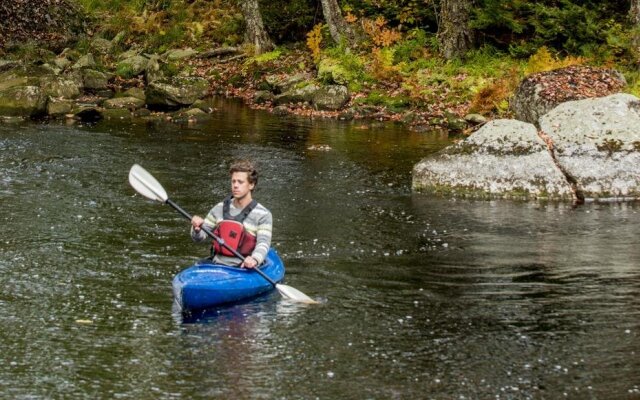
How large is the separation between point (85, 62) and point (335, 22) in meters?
8.29

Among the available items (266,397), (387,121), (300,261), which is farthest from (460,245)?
(387,121)

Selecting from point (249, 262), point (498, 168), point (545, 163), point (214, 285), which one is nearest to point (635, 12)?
point (545, 163)

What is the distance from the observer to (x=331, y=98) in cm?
2531

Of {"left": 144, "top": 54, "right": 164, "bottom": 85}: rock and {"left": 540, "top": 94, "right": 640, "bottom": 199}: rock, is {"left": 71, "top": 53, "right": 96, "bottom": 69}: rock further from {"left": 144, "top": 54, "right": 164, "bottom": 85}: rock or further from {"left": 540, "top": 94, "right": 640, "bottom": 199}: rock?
{"left": 540, "top": 94, "right": 640, "bottom": 199}: rock

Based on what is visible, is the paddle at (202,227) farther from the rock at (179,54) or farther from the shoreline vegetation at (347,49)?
the rock at (179,54)

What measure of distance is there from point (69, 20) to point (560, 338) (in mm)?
32086

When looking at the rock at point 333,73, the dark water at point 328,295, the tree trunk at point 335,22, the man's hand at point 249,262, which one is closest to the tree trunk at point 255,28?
the tree trunk at point 335,22

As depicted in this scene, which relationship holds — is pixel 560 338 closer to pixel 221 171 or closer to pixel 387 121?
pixel 221 171

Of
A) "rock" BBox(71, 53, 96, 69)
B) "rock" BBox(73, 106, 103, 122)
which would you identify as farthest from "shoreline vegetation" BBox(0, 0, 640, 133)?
"rock" BBox(73, 106, 103, 122)

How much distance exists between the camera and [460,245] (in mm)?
11938

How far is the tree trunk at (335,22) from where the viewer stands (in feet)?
94.5

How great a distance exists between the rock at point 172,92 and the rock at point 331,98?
3.22m

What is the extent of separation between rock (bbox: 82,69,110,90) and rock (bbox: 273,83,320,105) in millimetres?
5544

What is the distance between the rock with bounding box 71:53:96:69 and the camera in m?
30.6
